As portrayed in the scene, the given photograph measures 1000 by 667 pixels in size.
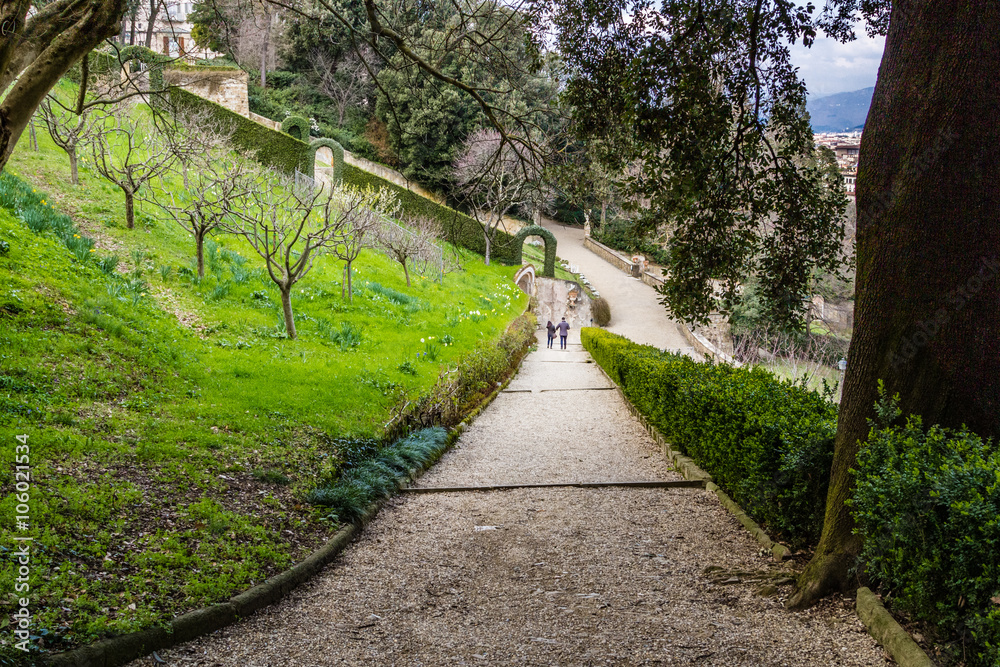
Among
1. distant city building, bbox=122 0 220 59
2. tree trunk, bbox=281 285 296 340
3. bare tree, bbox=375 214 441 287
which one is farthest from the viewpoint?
bare tree, bbox=375 214 441 287

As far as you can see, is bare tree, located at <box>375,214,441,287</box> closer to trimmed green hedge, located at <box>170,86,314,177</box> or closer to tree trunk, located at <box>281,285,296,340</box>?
tree trunk, located at <box>281,285,296,340</box>

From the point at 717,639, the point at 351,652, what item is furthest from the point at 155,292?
the point at 717,639

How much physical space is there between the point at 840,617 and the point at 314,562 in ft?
11.0

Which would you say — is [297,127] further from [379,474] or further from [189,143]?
[379,474]

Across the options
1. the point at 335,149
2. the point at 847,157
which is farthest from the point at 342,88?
the point at 847,157

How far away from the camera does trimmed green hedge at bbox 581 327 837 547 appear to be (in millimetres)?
4203

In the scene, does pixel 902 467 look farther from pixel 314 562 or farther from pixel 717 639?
pixel 314 562

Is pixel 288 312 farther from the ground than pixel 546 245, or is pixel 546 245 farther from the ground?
pixel 546 245

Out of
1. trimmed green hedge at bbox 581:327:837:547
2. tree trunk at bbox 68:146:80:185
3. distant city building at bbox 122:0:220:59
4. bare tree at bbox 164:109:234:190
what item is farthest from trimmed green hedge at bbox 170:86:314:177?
trimmed green hedge at bbox 581:327:837:547

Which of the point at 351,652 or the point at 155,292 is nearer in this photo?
the point at 351,652

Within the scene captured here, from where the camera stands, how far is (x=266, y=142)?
3103cm

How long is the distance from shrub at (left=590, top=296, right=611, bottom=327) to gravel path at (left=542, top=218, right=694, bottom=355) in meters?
0.32

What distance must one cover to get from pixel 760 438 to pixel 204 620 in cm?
381

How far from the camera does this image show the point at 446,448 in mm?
8352
